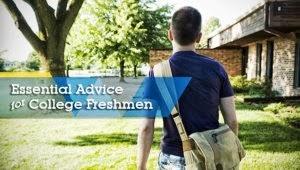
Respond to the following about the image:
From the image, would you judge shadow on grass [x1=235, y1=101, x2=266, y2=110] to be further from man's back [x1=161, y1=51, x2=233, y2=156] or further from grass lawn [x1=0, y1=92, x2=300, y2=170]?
man's back [x1=161, y1=51, x2=233, y2=156]

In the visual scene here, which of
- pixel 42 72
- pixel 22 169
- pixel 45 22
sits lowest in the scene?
pixel 22 169

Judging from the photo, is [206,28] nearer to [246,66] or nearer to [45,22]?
[246,66]

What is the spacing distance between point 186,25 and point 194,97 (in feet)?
1.44

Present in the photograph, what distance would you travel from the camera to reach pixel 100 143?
9.27 m

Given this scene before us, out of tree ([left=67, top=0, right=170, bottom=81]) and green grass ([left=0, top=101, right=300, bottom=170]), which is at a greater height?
tree ([left=67, top=0, right=170, bottom=81])

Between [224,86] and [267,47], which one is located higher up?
[267,47]

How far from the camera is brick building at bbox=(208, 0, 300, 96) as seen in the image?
13508mm

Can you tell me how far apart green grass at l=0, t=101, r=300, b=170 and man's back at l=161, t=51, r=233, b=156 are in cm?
442

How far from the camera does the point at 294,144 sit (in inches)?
336

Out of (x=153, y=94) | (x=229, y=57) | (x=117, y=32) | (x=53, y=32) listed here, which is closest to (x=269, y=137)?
(x=153, y=94)

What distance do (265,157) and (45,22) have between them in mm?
9505

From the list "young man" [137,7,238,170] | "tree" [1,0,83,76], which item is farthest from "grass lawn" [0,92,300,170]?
"young man" [137,7,238,170]

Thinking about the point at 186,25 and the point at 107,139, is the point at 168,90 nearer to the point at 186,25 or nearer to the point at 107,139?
the point at 186,25

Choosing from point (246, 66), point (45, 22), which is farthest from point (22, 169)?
point (246, 66)
